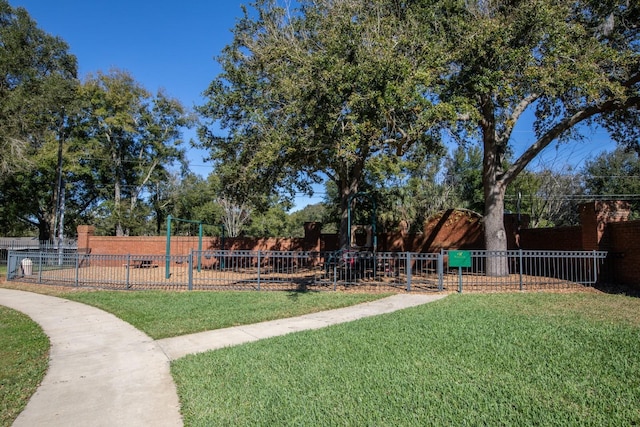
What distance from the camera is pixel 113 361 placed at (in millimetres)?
5848

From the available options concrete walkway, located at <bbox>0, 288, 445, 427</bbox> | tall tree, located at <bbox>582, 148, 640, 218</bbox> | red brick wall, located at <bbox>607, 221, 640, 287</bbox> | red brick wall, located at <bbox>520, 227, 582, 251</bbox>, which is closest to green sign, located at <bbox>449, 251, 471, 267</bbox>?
concrete walkway, located at <bbox>0, 288, 445, 427</bbox>

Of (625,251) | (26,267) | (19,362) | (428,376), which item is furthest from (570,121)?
(26,267)

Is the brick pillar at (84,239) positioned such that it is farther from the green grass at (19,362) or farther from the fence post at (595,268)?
the fence post at (595,268)

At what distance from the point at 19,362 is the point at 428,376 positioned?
5576mm

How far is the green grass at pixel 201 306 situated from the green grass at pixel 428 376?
2.00 m

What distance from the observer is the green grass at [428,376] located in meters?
3.79

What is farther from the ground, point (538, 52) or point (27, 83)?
point (27, 83)

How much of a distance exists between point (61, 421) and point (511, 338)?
5797mm

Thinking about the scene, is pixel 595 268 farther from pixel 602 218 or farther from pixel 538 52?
pixel 538 52

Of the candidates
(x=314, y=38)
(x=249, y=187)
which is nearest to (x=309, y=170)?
(x=249, y=187)

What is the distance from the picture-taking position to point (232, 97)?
15.6 m

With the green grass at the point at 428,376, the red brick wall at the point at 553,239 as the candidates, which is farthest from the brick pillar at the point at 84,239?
the red brick wall at the point at 553,239

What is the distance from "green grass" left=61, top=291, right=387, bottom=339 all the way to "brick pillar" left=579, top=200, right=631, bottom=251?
714 cm

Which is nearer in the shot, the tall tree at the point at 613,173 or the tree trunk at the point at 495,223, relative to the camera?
the tree trunk at the point at 495,223
